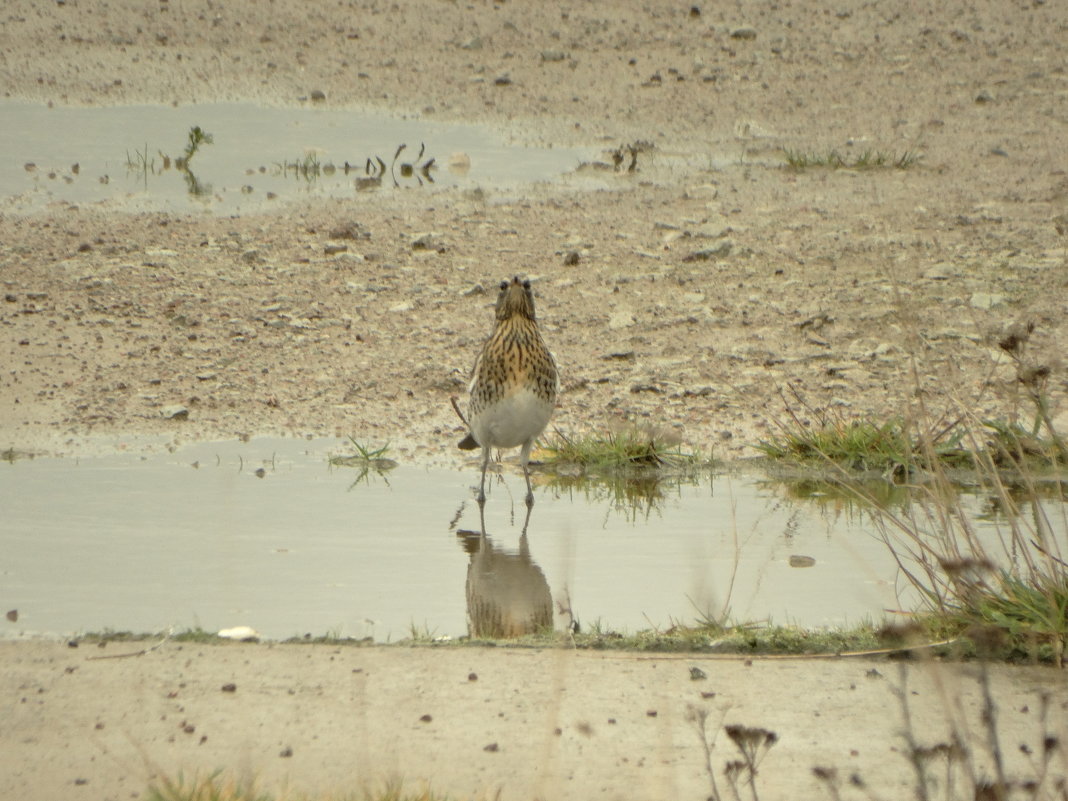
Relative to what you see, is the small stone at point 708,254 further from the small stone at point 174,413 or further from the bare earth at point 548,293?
the small stone at point 174,413

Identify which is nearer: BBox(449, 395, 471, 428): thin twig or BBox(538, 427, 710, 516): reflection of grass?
BBox(538, 427, 710, 516): reflection of grass

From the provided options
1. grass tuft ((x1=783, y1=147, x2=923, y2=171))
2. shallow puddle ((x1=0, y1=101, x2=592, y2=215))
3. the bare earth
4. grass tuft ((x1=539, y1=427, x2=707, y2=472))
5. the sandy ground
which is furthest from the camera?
grass tuft ((x1=783, y1=147, x2=923, y2=171))

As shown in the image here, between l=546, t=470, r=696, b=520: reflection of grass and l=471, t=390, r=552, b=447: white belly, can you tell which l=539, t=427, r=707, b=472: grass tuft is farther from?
l=471, t=390, r=552, b=447: white belly

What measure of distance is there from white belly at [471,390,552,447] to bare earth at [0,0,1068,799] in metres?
0.55

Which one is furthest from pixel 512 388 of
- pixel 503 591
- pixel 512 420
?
pixel 503 591

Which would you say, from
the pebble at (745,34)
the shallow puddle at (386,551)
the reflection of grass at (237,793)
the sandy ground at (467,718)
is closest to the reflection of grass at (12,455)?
the shallow puddle at (386,551)

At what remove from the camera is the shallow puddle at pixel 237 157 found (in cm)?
1309

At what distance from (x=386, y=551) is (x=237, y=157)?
27.9ft

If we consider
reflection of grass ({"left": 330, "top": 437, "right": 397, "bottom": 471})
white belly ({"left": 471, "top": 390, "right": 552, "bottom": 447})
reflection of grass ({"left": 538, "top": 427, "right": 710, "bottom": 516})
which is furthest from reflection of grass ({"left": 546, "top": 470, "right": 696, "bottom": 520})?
reflection of grass ({"left": 330, "top": 437, "right": 397, "bottom": 471})

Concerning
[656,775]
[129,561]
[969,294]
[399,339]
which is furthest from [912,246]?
[656,775]

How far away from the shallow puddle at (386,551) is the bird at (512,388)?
250 mm

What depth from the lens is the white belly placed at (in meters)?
7.74

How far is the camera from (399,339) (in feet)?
32.3

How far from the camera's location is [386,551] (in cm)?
663
